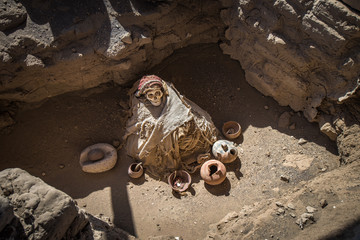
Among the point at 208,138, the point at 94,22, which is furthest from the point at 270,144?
the point at 94,22

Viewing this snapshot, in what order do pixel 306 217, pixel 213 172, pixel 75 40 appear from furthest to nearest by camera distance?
pixel 213 172 < pixel 75 40 < pixel 306 217

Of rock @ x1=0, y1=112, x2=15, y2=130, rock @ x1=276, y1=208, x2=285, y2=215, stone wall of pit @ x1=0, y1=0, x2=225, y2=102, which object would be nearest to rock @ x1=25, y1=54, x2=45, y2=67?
stone wall of pit @ x1=0, y1=0, x2=225, y2=102

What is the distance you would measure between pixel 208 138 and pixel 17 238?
339cm

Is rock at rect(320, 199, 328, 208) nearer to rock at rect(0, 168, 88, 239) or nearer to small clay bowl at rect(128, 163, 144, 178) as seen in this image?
small clay bowl at rect(128, 163, 144, 178)

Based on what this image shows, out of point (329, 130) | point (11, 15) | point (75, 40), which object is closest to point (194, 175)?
point (329, 130)

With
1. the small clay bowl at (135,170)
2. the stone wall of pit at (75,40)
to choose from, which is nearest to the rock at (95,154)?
the small clay bowl at (135,170)

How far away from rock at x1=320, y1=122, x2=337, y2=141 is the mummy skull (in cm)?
281

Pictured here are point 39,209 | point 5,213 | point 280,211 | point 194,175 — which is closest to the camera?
point 5,213

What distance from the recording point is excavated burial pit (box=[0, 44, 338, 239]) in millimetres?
4527

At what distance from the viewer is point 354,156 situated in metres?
4.25

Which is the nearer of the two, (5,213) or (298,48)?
(5,213)

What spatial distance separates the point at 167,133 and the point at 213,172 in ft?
3.39

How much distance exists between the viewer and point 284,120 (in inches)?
209

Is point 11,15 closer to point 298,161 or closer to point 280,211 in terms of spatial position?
point 280,211
